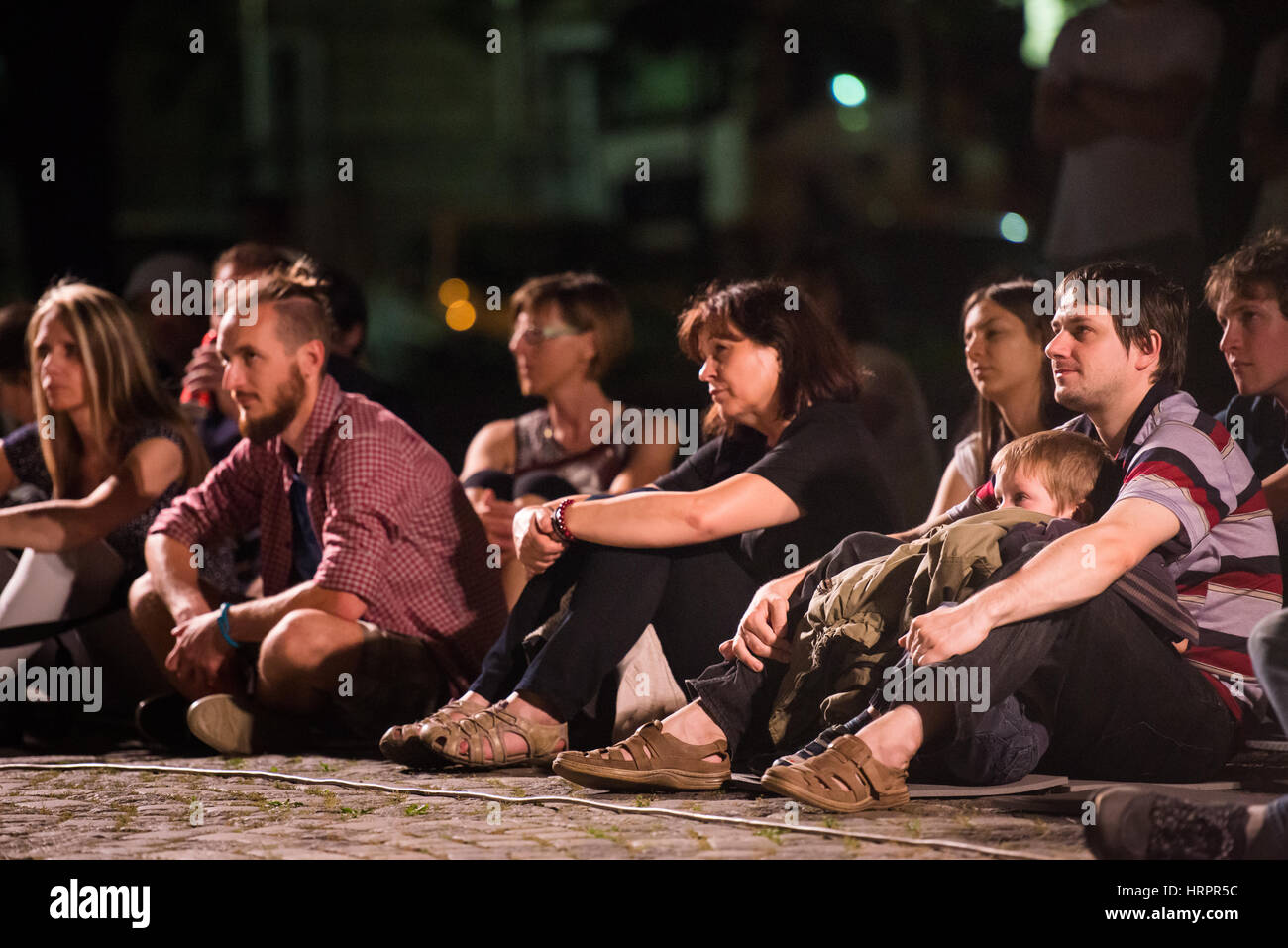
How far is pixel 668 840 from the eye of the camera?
4.04 meters

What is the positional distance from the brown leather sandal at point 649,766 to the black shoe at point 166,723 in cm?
172

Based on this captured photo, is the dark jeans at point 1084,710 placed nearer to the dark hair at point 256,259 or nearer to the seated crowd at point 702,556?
the seated crowd at point 702,556

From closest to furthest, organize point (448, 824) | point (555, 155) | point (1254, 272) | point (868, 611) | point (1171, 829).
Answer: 1. point (1171, 829)
2. point (448, 824)
3. point (868, 611)
4. point (1254, 272)
5. point (555, 155)

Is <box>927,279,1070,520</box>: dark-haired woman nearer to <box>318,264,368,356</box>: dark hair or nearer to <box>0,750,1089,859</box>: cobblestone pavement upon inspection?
<box>0,750,1089,859</box>: cobblestone pavement

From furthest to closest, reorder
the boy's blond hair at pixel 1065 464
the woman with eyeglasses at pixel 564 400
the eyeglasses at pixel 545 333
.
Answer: the eyeglasses at pixel 545 333
the woman with eyeglasses at pixel 564 400
the boy's blond hair at pixel 1065 464

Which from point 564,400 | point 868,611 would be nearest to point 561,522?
point 868,611

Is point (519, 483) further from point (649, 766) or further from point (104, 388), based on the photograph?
point (649, 766)

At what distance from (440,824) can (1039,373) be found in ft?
6.66

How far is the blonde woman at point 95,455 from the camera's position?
232 inches

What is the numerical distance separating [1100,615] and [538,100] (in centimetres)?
2784

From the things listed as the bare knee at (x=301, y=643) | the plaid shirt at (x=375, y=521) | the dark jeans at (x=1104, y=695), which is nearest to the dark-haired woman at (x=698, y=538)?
the bare knee at (x=301, y=643)

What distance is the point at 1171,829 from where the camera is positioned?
3.63 meters
